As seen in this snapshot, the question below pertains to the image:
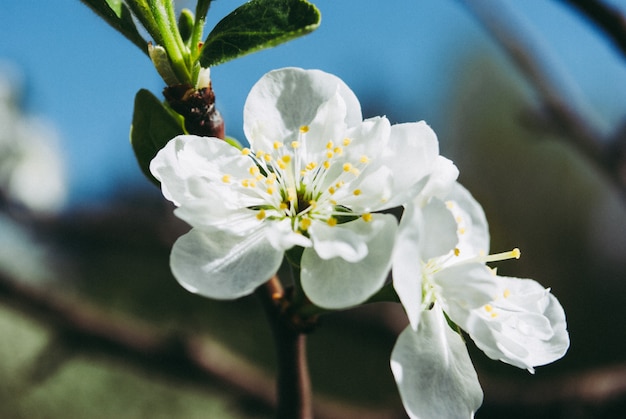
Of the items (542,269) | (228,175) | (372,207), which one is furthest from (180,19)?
→ (542,269)

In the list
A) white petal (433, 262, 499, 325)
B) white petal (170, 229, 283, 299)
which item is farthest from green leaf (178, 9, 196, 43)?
white petal (433, 262, 499, 325)

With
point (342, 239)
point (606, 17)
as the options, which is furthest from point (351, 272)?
point (606, 17)

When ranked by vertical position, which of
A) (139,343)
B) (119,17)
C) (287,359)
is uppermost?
(119,17)

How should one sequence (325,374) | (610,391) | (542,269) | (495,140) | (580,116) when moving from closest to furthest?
(610,391) < (580,116) < (325,374) < (542,269) < (495,140)

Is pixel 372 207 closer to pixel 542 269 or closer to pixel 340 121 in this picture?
pixel 340 121

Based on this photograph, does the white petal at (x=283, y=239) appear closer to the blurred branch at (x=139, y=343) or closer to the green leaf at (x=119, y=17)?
the green leaf at (x=119, y=17)

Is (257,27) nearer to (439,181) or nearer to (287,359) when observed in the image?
(439,181)
